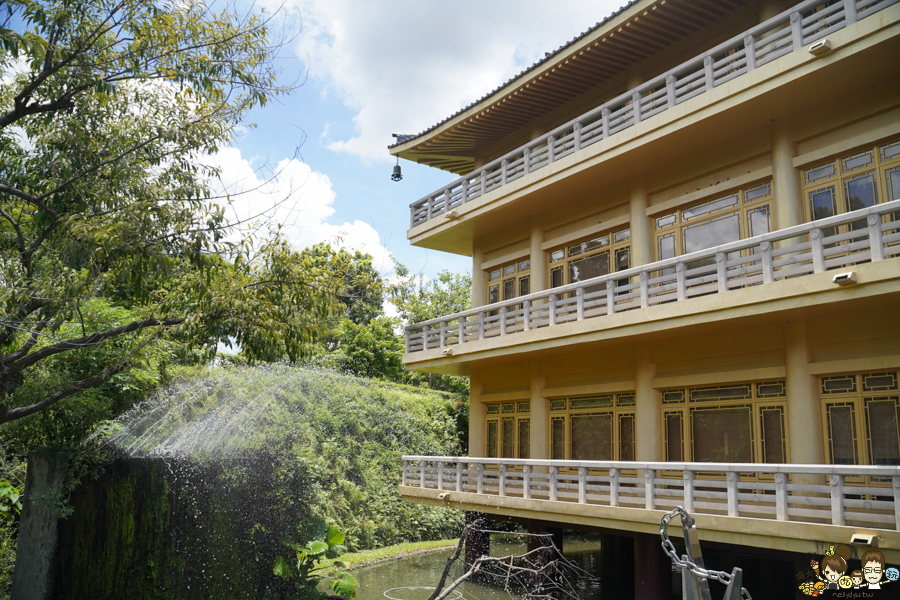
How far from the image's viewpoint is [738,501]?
1058cm

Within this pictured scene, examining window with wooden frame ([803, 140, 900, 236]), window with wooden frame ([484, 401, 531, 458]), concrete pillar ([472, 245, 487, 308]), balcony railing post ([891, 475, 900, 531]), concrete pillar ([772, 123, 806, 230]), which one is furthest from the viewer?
concrete pillar ([472, 245, 487, 308])

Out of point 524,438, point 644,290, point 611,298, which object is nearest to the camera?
point 644,290

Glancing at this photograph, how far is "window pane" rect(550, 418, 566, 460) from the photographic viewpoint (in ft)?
50.8

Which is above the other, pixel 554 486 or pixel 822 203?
pixel 822 203

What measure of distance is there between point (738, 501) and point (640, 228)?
19.1 feet

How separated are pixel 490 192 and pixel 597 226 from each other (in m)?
2.88

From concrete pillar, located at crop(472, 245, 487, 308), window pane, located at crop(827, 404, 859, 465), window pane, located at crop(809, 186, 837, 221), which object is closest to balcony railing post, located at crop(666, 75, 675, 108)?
window pane, located at crop(809, 186, 837, 221)

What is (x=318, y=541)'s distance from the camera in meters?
13.6

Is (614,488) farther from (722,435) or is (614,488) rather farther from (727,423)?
(727,423)

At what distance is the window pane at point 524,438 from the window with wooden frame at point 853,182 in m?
8.15

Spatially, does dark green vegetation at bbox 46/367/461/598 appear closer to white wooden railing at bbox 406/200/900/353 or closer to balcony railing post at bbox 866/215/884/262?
white wooden railing at bbox 406/200/900/353

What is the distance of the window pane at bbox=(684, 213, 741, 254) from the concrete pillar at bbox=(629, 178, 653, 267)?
789 mm

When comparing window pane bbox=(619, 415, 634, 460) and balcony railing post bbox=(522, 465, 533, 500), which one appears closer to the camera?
balcony railing post bbox=(522, 465, 533, 500)

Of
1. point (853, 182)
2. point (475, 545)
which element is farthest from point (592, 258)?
point (475, 545)
